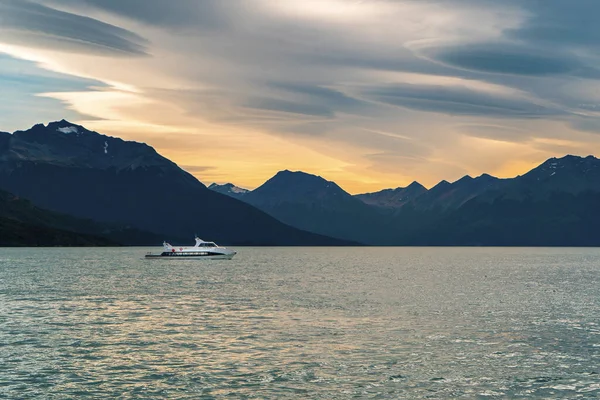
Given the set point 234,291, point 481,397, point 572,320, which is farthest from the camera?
point 234,291

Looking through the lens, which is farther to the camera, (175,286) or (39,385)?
(175,286)

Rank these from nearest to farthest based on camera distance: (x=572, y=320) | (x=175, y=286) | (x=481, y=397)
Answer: (x=481, y=397)
(x=572, y=320)
(x=175, y=286)

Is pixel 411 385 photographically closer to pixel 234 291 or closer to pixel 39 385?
pixel 39 385

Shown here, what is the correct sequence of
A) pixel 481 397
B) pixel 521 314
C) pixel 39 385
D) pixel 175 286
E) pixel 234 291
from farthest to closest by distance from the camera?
pixel 175 286
pixel 234 291
pixel 521 314
pixel 39 385
pixel 481 397

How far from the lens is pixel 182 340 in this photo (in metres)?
66.6

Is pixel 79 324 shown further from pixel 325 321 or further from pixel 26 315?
pixel 325 321

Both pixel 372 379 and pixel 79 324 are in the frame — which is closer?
pixel 372 379

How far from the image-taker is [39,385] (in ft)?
156

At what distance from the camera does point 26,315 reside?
87875mm

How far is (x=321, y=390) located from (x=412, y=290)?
92.3 m

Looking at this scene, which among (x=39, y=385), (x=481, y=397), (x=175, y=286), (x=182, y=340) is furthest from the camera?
(x=175, y=286)

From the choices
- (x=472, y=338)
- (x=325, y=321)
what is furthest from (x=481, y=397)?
(x=325, y=321)

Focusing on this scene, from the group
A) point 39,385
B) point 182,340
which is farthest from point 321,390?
point 182,340

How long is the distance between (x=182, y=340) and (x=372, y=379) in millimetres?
24447
